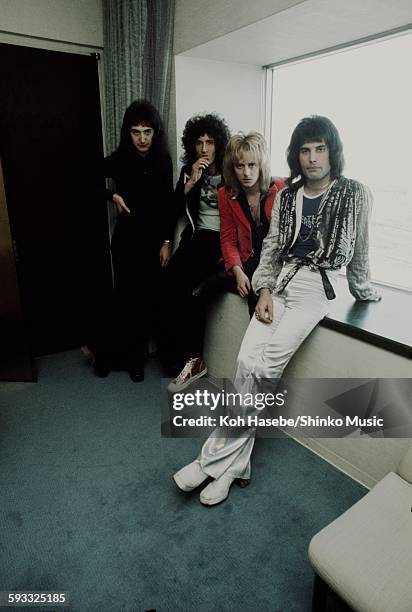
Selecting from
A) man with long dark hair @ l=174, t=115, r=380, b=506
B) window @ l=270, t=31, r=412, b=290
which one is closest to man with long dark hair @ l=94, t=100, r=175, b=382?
window @ l=270, t=31, r=412, b=290

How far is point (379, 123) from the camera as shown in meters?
2.07

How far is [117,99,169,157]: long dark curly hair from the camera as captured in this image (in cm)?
240

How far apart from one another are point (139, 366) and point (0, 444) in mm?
838

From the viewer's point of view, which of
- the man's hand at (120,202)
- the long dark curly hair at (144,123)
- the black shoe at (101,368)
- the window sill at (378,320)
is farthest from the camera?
the black shoe at (101,368)

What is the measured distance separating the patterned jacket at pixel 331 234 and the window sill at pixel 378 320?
9 centimetres

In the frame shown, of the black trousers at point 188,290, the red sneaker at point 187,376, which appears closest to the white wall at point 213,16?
the black trousers at point 188,290

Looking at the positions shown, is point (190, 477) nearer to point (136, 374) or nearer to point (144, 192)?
point (136, 374)

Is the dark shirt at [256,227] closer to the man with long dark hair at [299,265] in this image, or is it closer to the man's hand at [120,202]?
the man with long dark hair at [299,265]

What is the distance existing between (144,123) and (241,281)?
1.07 metres

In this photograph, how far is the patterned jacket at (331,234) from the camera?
1675mm

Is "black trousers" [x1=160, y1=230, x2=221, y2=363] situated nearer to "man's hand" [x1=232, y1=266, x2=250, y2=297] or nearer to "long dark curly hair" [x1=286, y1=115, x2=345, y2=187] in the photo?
"man's hand" [x1=232, y1=266, x2=250, y2=297]

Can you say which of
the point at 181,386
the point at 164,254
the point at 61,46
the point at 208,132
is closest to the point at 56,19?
the point at 61,46

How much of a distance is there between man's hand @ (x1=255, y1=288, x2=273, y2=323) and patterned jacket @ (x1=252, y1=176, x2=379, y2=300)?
0.16 feet

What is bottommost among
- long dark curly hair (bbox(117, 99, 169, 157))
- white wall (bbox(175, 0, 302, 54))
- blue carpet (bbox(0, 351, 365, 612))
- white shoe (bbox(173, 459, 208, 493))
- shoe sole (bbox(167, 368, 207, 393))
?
blue carpet (bbox(0, 351, 365, 612))
